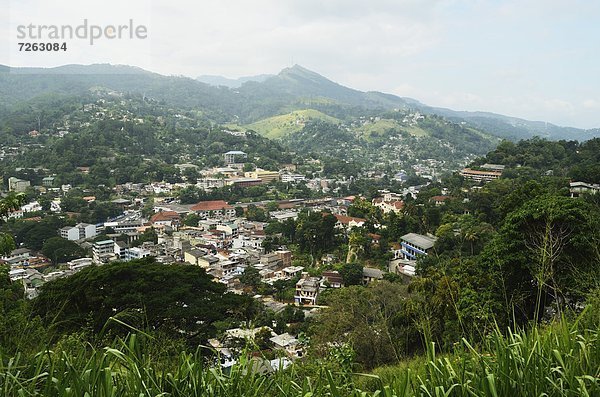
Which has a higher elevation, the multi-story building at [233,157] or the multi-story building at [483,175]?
the multi-story building at [483,175]

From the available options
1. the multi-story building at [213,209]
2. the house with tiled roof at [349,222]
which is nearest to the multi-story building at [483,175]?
the house with tiled roof at [349,222]

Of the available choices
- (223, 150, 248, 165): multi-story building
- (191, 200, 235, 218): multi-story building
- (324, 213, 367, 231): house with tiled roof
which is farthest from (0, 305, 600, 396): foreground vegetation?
(223, 150, 248, 165): multi-story building

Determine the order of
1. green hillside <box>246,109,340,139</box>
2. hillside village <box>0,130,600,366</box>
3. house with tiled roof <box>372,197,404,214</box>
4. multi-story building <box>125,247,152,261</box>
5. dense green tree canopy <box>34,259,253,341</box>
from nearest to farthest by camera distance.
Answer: dense green tree canopy <box>34,259,253,341</box>, hillside village <box>0,130,600,366</box>, multi-story building <box>125,247,152,261</box>, house with tiled roof <box>372,197,404,214</box>, green hillside <box>246,109,340,139</box>

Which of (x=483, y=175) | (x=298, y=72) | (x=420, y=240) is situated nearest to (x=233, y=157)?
(x=483, y=175)

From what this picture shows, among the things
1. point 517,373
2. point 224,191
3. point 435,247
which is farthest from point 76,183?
point 517,373

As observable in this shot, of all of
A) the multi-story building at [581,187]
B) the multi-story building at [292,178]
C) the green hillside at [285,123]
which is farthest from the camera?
the green hillside at [285,123]

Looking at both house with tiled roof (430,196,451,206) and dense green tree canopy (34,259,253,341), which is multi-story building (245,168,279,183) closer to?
house with tiled roof (430,196,451,206)

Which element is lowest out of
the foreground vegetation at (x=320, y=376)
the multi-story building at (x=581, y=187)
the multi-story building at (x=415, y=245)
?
the multi-story building at (x=415, y=245)

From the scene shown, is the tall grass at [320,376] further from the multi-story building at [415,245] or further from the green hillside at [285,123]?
the green hillside at [285,123]
